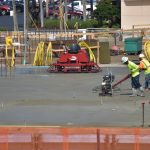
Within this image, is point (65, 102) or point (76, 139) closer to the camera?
point (76, 139)

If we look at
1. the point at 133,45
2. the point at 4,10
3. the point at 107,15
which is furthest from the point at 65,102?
the point at 4,10

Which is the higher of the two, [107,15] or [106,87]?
[107,15]

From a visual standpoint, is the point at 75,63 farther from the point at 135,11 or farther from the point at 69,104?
the point at 135,11

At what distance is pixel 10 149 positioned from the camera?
1382cm

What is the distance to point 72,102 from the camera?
2294 centimetres

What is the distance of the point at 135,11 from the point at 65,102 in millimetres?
34791

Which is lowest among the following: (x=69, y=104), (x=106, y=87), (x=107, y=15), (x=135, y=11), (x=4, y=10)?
(x=69, y=104)

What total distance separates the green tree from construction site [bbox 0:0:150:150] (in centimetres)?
2998

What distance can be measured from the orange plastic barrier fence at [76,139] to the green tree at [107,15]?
192 feet

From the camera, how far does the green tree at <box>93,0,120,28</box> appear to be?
72.2m

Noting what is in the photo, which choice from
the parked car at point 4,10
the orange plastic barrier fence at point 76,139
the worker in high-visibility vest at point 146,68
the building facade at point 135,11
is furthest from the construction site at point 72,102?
the parked car at point 4,10

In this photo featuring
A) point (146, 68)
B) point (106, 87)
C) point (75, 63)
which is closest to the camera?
point (106, 87)

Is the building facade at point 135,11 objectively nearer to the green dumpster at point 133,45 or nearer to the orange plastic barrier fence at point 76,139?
the green dumpster at point 133,45

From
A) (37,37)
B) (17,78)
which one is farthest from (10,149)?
(37,37)
